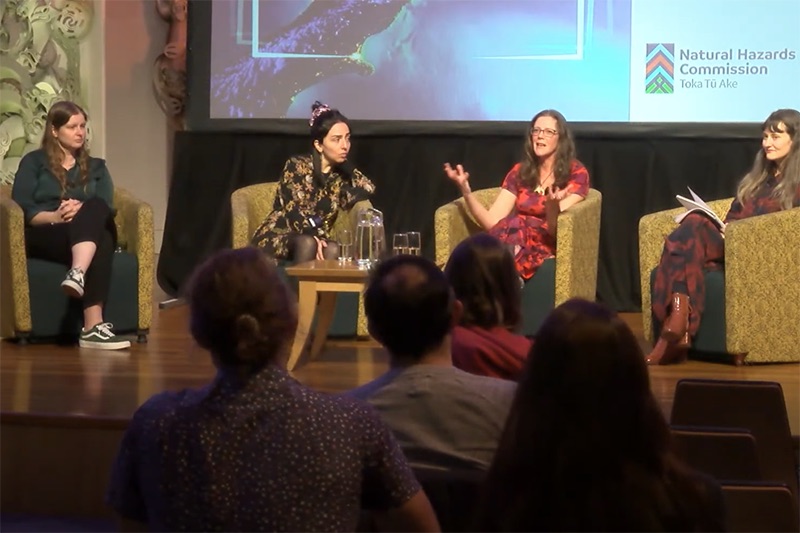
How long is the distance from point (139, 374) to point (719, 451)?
2577mm

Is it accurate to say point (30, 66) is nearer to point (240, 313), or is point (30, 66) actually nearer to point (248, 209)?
point (248, 209)

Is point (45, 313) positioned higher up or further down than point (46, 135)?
further down

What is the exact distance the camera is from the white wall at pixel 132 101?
6.82 meters

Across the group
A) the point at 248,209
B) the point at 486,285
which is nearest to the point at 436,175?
the point at 248,209

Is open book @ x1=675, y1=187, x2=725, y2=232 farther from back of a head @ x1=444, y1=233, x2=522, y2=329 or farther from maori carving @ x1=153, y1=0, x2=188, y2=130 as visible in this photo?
maori carving @ x1=153, y1=0, x2=188, y2=130

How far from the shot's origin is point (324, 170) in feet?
16.7

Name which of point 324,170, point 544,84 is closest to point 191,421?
point 324,170

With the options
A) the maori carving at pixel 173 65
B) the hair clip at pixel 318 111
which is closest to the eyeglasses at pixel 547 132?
the hair clip at pixel 318 111

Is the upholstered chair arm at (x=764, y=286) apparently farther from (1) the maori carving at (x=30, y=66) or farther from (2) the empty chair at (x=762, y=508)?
(1) the maori carving at (x=30, y=66)

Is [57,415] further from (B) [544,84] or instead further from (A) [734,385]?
(B) [544,84]

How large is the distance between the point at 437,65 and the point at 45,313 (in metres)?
2.33

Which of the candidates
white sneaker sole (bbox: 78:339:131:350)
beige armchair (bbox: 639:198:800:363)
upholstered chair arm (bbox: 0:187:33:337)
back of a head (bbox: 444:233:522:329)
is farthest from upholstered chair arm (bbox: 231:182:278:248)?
back of a head (bbox: 444:233:522:329)

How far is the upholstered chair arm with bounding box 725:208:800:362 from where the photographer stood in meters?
4.54

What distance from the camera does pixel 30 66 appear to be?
6340 mm
